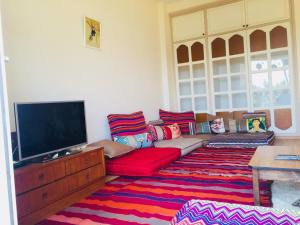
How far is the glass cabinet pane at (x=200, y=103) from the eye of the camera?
218 inches

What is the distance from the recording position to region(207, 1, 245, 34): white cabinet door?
5.13 m

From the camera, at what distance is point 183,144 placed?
4023mm

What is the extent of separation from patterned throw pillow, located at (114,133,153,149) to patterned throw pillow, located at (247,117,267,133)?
6.49ft

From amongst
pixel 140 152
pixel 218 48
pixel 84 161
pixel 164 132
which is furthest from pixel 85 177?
pixel 218 48

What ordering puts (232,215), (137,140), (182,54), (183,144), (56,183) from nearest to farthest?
(232,215), (56,183), (137,140), (183,144), (182,54)

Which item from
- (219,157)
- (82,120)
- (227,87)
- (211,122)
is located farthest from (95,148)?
(227,87)

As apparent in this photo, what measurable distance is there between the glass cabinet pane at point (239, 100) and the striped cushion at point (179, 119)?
36.7 inches

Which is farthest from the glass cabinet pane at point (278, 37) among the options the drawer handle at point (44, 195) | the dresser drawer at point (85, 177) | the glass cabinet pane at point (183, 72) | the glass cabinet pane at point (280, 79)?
the drawer handle at point (44, 195)

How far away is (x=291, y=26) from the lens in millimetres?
4766

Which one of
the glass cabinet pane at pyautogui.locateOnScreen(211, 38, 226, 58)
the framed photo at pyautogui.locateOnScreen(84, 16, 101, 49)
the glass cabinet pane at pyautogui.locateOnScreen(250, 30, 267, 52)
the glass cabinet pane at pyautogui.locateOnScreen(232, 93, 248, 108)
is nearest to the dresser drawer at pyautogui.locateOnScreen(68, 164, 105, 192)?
the framed photo at pyautogui.locateOnScreen(84, 16, 101, 49)

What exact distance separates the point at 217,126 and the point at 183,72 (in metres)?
1.47

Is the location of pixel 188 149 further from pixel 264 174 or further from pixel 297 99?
pixel 297 99

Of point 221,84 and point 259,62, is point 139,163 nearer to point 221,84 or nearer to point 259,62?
point 221,84

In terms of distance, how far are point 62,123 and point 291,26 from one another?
436 centimetres
